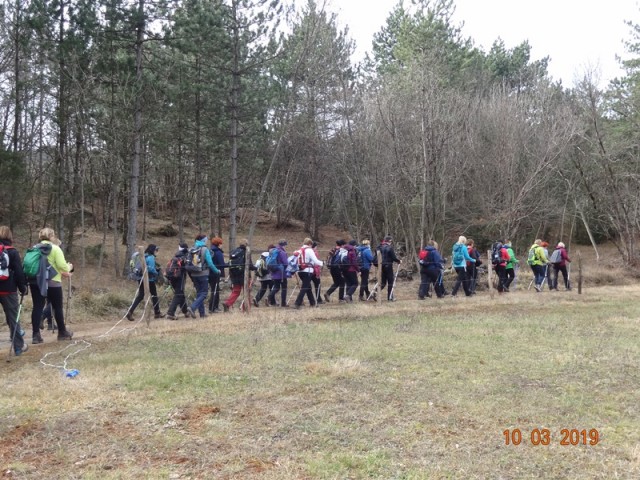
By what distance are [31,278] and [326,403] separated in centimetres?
569

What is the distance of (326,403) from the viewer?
6.12 metres

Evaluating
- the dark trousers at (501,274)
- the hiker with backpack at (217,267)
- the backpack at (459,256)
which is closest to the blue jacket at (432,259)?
the backpack at (459,256)

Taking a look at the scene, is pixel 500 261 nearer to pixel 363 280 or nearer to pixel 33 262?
pixel 363 280

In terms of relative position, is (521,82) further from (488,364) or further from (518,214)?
(488,364)

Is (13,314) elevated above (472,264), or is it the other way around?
(472,264)

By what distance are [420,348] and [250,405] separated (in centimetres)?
360

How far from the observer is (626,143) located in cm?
2833

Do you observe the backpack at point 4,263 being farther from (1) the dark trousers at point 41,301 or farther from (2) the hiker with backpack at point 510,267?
(2) the hiker with backpack at point 510,267

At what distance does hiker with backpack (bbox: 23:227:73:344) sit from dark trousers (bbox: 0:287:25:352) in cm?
44

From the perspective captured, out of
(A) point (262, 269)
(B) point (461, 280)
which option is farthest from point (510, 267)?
(A) point (262, 269)

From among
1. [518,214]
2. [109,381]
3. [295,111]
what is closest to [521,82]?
[518,214]

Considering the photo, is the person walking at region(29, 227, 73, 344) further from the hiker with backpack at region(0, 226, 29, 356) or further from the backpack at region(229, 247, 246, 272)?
the backpack at region(229, 247, 246, 272)
